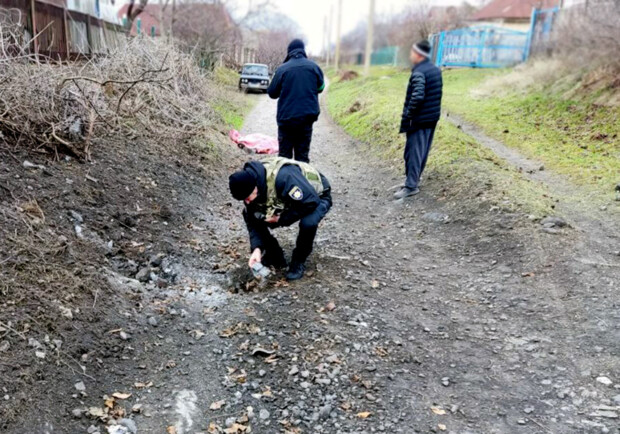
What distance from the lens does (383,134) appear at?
10266 mm

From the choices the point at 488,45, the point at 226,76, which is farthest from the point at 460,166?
the point at 488,45

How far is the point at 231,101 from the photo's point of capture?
1252 centimetres

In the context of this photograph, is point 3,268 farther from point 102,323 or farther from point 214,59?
point 214,59

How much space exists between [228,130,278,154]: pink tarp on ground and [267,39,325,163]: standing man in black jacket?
326 centimetres

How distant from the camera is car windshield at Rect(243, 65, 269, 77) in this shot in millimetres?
9087

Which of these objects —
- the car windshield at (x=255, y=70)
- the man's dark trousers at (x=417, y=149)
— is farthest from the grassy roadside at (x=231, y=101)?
the man's dark trousers at (x=417, y=149)

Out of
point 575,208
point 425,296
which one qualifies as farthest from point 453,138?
point 425,296

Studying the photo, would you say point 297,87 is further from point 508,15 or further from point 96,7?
point 508,15

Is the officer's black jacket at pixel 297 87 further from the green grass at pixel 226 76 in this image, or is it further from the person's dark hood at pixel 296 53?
the green grass at pixel 226 76

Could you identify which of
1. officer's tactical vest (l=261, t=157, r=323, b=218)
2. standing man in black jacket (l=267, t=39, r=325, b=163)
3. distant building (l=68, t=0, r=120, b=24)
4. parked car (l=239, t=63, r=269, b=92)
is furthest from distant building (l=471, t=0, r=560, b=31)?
officer's tactical vest (l=261, t=157, r=323, b=218)

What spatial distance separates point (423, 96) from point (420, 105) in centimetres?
11

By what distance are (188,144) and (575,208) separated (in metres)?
5.34

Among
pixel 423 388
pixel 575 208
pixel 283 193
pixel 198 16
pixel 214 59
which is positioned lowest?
pixel 423 388

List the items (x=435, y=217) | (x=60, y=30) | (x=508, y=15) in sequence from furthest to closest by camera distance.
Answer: (x=508, y=15) < (x=60, y=30) < (x=435, y=217)
